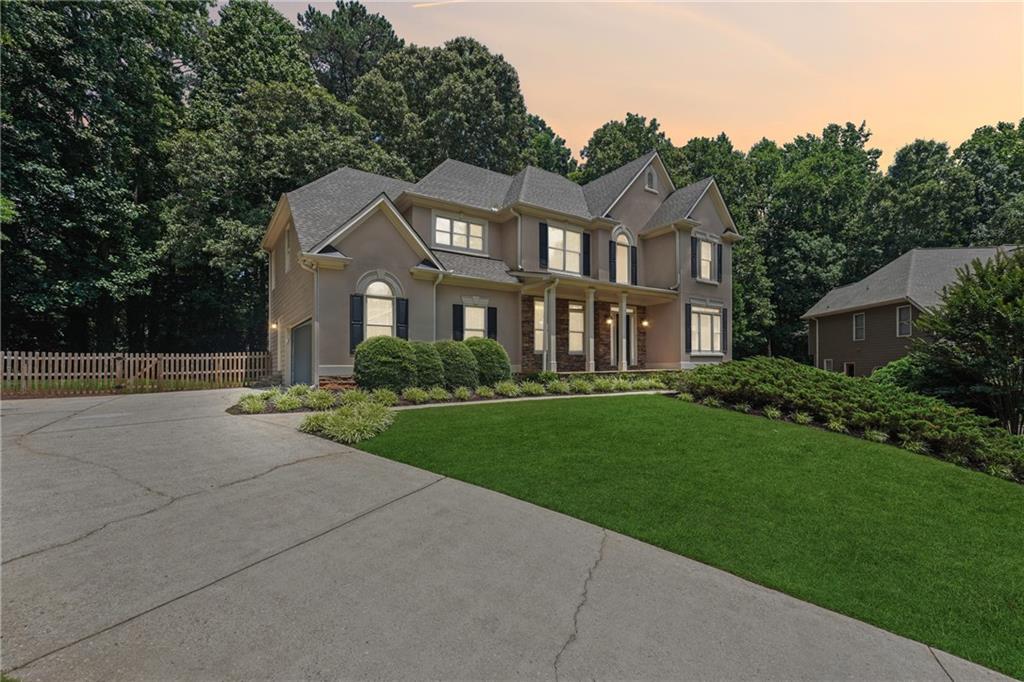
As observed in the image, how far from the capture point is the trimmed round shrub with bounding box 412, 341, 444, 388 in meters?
11.6

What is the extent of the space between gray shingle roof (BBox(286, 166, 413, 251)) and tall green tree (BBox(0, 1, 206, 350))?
1193 cm

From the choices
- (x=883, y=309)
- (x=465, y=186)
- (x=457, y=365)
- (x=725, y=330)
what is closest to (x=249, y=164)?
(x=465, y=186)

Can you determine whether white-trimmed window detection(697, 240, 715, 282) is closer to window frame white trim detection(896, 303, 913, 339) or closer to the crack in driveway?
Result: window frame white trim detection(896, 303, 913, 339)

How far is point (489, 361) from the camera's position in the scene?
13.0m

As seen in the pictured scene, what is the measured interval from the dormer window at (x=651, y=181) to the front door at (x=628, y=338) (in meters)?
5.98

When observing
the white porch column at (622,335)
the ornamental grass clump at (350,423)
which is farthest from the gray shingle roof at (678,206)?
the ornamental grass clump at (350,423)

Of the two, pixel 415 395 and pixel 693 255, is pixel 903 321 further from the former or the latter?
pixel 415 395

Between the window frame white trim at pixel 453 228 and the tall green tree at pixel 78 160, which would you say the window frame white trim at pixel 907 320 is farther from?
the tall green tree at pixel 78 160

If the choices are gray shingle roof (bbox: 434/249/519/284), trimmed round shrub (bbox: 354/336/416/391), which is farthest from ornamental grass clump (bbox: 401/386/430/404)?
gray shingle roof (bbox: 434/249/519/284)

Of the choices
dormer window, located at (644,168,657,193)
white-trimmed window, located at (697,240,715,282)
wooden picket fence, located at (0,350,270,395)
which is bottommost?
wooden picket fence, located at (0,350,270,395)

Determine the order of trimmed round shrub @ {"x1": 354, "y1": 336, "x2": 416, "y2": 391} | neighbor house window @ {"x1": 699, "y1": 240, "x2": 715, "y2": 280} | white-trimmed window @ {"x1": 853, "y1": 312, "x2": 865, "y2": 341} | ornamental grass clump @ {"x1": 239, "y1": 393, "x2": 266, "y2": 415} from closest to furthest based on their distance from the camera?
ornamental grass clump @ {"x1": 239, "y1": 393, "x2": 266, "y2": 415} < trimmed round shrub @ {"x1": 354, "y1": 336, "x2": 416, "y2": 391} < neighbor house window @ {"x1": 699, "y1": 240, "x2": 715, "y2": 280} < white-trimmed window @ {"x1": 853, "y1": 312, "x2": 865, "y2": 341}

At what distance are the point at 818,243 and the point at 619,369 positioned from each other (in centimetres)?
2613

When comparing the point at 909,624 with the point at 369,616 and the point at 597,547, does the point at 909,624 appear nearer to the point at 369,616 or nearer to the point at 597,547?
the point at 597,547

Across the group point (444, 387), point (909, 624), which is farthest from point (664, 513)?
point (444, 387)
